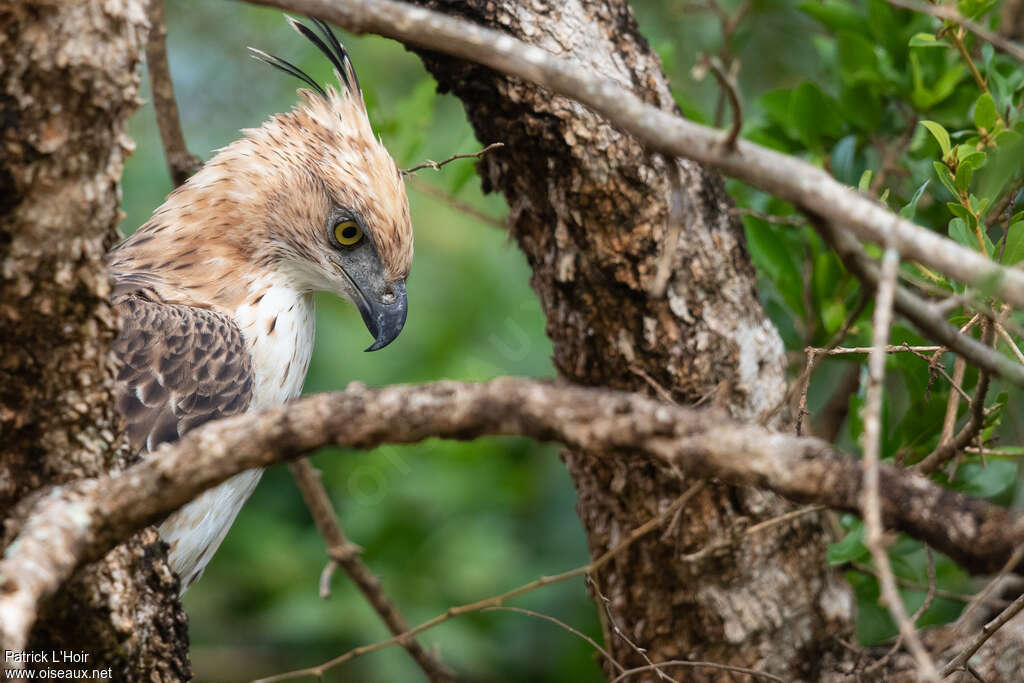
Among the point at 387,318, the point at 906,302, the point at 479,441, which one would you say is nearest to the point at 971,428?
the point at 906,302

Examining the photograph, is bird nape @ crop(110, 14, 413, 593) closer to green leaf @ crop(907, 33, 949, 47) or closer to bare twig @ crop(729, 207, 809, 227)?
bare twig @ crop(729, 207, 809, 227)

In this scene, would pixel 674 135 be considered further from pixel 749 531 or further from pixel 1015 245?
pixel 749 531

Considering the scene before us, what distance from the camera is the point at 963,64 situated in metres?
2.86

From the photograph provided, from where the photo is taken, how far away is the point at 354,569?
2.93 m

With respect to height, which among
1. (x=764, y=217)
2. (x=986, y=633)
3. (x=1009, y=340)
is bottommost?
(x=986, y=633)

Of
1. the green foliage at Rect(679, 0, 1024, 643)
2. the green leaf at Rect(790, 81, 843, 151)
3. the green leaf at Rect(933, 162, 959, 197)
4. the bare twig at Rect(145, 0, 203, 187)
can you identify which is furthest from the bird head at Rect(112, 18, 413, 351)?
the green leaf at Rect(933, 162, 959, 197)

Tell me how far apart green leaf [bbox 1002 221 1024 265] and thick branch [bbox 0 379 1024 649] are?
892 millimetres

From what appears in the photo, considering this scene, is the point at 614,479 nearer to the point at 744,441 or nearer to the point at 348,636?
the point at 744,441

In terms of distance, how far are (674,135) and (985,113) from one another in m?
1.31

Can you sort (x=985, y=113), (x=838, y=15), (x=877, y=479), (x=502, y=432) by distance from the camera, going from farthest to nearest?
(x=838, y=15) → (x=985, y=113) → (x=502, y=432) → (x=877, y=479)

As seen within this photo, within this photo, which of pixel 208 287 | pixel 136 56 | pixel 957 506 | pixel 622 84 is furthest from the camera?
pixel 208 287

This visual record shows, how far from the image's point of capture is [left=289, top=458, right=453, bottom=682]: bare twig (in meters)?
2.78

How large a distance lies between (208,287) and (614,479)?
1.26m

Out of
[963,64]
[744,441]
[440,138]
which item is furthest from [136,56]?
[440,138]
